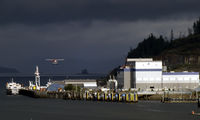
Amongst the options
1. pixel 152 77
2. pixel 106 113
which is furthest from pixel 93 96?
pixel 106 113

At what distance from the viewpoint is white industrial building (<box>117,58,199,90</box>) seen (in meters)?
166

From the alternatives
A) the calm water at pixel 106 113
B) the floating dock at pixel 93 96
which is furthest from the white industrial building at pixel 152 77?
the calm water at pixel 106 113

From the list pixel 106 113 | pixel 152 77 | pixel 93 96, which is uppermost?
pixel 152 77

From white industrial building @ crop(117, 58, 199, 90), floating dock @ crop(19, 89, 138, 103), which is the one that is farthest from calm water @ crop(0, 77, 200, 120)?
white industrial building @ crop(117, 58, 199, 90)

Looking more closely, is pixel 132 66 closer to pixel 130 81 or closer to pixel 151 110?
pixel 130 81

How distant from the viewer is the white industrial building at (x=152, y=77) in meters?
166

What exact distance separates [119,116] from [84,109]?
1800 cm

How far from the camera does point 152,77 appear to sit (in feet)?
546

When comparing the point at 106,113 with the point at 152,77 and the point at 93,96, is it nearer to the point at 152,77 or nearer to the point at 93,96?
the point at 93,96

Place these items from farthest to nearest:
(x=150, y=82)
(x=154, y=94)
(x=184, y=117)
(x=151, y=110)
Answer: (x=150, y=82) → (x=154, y=94) → (x=151, y=110) → (x=184, y=117)

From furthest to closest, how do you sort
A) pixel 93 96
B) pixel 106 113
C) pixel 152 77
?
pixel 152 77 < pixel 93 96 < pixel 106 113

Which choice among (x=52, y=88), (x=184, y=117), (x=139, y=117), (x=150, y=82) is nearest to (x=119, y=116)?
(x=139, y=117)

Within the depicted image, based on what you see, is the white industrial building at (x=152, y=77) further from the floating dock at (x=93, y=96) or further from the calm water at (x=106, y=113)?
the calm water at (x=106, y=113)

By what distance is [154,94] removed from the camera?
141125mm
